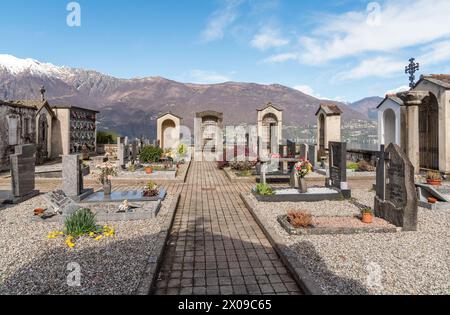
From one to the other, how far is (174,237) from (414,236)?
17.5 feet

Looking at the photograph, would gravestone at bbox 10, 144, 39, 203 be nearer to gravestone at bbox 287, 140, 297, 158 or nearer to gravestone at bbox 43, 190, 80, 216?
gravestone at bbox 43, 190, 80, 216

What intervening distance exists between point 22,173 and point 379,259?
11413 millimetres

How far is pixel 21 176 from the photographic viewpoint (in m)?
11.2

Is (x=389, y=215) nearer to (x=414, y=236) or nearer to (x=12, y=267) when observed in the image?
(x=414, y=236)

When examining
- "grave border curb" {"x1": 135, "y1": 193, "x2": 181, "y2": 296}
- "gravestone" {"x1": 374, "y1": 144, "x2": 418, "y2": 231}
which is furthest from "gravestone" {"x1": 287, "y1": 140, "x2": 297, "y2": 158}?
"grave border curb" {"x1": 135, "y1": 193, "x2": 181, "y2": 296}

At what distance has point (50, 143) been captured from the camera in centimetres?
2609

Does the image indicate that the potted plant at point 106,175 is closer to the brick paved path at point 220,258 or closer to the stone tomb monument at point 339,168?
the brick paved path at point 220,258

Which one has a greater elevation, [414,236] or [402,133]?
[402,133]

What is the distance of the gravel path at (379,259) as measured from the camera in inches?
183

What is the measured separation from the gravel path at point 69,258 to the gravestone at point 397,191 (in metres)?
5.76
